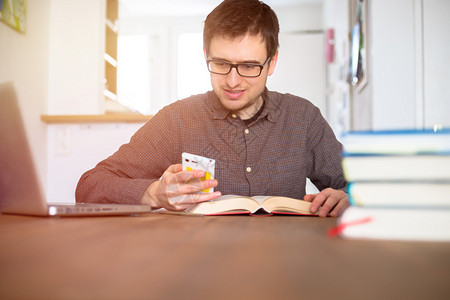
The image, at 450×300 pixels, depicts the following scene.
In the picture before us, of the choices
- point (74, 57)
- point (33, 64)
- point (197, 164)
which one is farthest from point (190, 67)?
point (197, 164)

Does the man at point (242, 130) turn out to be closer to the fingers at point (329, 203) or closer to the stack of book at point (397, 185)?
the fingers at point (329, 203)

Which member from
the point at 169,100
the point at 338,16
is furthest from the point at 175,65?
the point at 338,16

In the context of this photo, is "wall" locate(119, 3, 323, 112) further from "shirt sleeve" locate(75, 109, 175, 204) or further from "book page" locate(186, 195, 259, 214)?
"book page" locate(186, 195, 259, 214)

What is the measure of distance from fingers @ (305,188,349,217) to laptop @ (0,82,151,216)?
43cm

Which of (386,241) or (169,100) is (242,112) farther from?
(169,100)

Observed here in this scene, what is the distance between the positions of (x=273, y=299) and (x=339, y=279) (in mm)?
57

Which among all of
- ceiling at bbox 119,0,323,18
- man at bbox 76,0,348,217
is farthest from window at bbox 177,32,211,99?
man at bbox 76,0,348,217

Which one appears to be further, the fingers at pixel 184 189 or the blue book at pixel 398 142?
the fingers at pixel 184 189

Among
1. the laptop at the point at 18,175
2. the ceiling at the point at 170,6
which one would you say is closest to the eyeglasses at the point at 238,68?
the laptop at the point at 18,175

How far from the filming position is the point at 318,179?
1.51 meters

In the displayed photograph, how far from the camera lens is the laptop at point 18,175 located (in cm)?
56

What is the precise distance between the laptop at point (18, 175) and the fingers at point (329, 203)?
429 mm

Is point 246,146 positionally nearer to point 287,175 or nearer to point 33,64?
point 287,175

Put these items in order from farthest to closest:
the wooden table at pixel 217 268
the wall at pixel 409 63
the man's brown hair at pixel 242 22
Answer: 1. the wall at pixel 409 63
2. the man's brown hair at pixel 242 22
3. the wooden table at pixel 217 268
